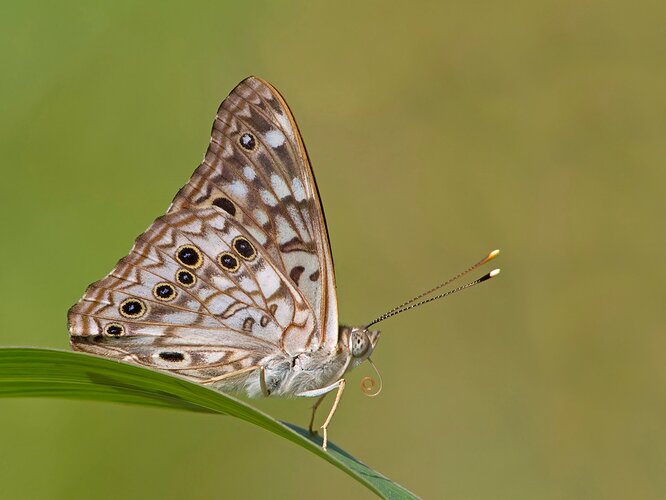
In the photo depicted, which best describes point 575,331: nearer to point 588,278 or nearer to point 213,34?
point 588,278

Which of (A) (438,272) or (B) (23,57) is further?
(A) (438,272)

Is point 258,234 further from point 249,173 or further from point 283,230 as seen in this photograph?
point 249,173

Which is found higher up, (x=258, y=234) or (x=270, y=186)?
(x=270, y=186)

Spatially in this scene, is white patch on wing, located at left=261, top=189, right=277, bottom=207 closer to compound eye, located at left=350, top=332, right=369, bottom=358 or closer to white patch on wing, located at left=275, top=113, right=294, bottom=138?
white patch on wing, located at left=275, top=113, right=294, bottom=138

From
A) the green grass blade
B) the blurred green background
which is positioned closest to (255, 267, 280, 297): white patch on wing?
the green grass blade

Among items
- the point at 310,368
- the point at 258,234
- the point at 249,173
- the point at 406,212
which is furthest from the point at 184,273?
the point at 406,212

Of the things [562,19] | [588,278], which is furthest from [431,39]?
[588,278]
